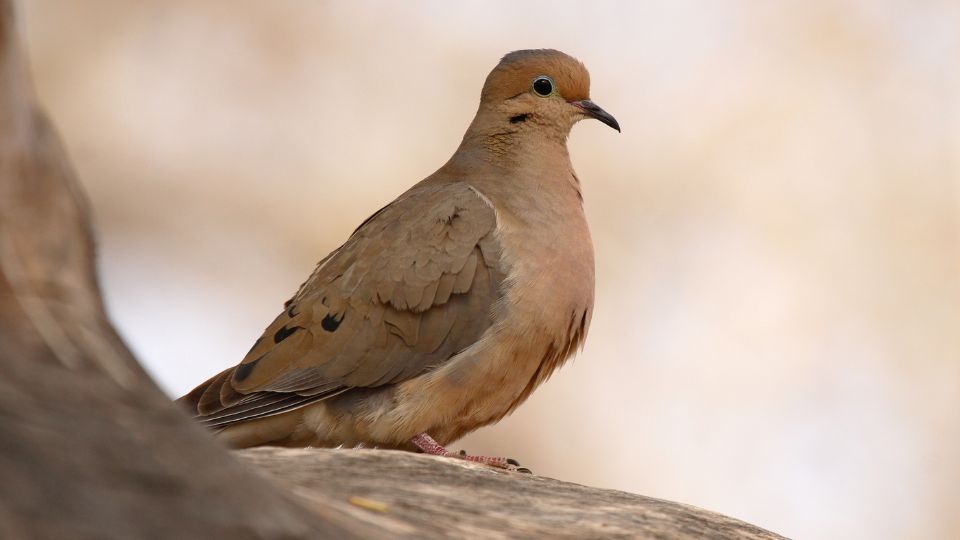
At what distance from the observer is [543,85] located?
224 inches

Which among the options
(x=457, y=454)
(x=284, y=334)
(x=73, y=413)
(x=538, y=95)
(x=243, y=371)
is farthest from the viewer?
(x=538, y=95)

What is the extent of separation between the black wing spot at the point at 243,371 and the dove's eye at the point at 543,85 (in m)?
1.55

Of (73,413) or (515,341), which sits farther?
(515,341)

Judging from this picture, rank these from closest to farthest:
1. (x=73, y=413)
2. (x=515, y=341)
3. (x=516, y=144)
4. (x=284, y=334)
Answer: (x=73, y=413), (x=515, y=341), (x=284, y=334), (x=516, y=144)

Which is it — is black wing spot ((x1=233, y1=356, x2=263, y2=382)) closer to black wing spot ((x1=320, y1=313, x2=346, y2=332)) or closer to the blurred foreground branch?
black wing spot ((x1=320, y1=313, x2=346, y2=332))

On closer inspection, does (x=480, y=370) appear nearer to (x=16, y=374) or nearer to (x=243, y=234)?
(x=16, y=374)

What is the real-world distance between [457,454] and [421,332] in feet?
1.89

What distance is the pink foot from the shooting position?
446cm

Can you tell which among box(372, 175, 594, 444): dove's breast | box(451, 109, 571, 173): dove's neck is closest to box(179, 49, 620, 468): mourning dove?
box(372, 175, 594, 444): dove's breast

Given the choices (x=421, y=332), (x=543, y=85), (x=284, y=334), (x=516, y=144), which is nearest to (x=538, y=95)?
(x=543, y=85)

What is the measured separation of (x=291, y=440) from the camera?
16.1ft

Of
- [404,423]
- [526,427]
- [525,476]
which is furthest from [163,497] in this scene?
[526,427]

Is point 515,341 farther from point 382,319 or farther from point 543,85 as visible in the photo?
point 543,85

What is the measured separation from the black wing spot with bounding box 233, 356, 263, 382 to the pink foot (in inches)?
24.2
